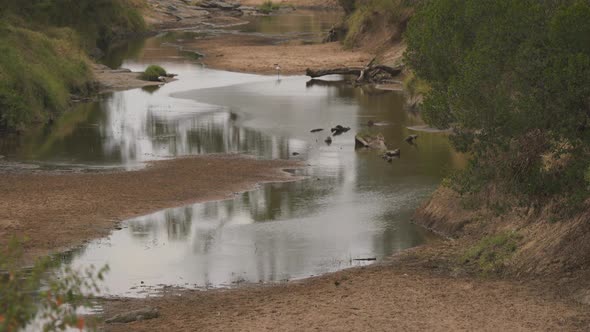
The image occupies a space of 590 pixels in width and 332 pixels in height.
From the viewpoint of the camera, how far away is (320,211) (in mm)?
29109

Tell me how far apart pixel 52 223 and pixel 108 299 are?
737 centimetres

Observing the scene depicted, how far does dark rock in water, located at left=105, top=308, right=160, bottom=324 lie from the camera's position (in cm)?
1769

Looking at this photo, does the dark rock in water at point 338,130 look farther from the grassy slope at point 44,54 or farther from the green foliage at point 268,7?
the green foliage at point 268,7

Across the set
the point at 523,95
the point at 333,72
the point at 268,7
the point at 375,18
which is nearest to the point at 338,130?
the point at 333,72

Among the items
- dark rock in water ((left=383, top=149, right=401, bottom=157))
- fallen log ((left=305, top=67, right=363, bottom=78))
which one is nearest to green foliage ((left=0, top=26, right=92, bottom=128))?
fallen log ((left=305, top=67, right=363, bottom=78))

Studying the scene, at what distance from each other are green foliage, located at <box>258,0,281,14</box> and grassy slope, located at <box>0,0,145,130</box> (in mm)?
58091

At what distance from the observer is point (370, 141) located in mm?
40094

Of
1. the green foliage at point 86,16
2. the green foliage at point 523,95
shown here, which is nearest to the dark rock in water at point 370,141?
the green foliage at point 523,95

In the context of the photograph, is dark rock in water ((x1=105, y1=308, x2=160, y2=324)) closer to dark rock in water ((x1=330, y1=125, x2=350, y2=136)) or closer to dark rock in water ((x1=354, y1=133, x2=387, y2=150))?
dark rock in water ((x1=354, y1=133, x2=387, y2=150))

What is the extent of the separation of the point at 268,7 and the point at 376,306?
125 meters

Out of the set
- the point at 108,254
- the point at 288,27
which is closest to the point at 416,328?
the point at 108,254

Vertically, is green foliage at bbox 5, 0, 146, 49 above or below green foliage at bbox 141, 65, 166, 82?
above

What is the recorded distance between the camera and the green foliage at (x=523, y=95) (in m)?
18.1

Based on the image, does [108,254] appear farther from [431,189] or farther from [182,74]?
[182,74]
